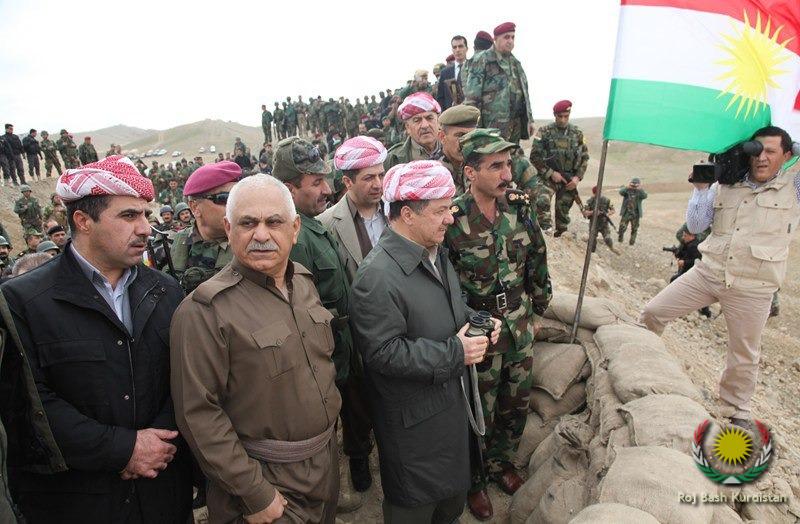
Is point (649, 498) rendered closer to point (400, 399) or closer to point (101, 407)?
point (400, 399)

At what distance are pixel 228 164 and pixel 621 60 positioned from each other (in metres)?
2.70

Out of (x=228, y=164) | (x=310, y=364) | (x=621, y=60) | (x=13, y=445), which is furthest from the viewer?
(x=621, y=60)

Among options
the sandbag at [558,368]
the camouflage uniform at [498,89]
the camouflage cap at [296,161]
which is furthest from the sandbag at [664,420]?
the camouflage uniform at [498,89]

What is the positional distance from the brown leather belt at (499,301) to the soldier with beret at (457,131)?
112 centimetres

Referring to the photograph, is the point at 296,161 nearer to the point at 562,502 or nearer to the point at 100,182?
the point at 100,182

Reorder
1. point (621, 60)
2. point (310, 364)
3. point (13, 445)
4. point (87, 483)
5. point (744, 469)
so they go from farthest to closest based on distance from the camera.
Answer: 1. point (621, 60)
2. point (744, 469)
3. point (310, 364)
4. point (87, 483)
5. point (13, 445)

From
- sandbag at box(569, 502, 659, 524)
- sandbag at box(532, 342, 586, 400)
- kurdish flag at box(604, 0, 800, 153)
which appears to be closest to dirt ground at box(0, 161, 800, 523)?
sandbag at box(532, 342, 586, 400)

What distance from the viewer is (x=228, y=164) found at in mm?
2762

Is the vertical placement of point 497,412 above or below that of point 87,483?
below

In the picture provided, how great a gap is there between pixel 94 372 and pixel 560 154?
7218mm

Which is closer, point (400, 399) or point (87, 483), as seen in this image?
point (87, 483)

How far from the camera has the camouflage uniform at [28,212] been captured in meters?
13.3

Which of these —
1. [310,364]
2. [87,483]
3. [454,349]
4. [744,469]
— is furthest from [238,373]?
[744,469]

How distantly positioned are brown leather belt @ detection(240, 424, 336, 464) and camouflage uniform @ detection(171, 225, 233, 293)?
3.71 feet
